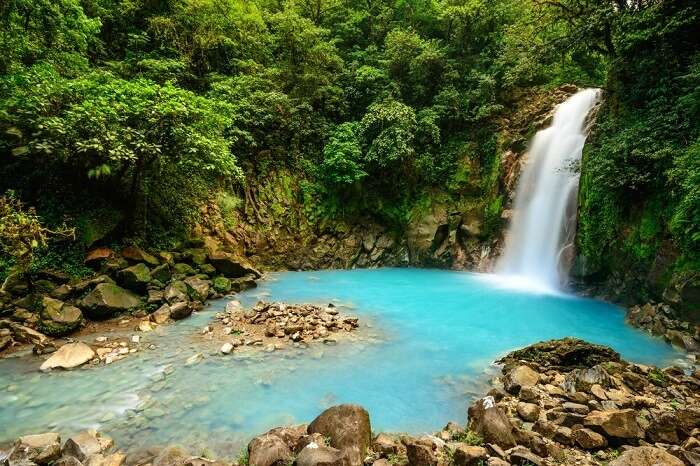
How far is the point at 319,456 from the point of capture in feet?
10.3

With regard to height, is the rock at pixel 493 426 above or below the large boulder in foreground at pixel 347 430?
above

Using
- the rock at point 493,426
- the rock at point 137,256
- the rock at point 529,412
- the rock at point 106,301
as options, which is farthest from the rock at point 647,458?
the rock at point 137,256

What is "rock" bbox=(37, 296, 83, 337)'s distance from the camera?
21.6ft

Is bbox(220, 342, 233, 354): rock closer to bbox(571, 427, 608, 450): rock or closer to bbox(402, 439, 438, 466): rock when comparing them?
bbox(402, 439, 438, 466): rock

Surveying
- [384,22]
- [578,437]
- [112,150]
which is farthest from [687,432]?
[384,22]

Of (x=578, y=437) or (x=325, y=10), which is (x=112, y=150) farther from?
(x=325, y=10)

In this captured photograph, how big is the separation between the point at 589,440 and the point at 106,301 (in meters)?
8.41

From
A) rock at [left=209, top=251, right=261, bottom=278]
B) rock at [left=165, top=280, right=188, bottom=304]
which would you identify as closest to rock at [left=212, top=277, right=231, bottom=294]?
rock at [left=209, top=251, right=261, bottom=278]

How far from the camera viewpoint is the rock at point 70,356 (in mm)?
5613

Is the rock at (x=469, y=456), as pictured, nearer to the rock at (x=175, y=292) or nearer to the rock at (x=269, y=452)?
the rock at (x=269, y=452)

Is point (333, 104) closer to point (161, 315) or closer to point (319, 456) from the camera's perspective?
point (161, 315)

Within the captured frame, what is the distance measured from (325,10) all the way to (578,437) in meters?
22.6

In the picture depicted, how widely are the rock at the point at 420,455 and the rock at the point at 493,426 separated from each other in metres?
0.68

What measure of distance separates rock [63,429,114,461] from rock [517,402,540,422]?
15.4ft
